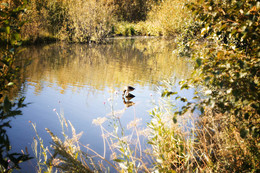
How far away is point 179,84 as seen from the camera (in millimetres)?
2303

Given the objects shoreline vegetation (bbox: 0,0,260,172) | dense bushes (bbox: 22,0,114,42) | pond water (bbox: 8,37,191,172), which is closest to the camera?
shoreline vegetation (bbox: 0,0,260,172)

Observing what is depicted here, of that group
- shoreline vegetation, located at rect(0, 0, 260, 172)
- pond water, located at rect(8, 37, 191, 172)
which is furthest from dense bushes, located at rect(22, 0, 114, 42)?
pond water, located at rect(8, 37, 191, 172)

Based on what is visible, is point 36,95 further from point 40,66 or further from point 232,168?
point 232,168

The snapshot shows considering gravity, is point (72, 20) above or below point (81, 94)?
above

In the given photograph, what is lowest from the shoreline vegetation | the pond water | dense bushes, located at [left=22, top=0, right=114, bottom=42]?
the pond water

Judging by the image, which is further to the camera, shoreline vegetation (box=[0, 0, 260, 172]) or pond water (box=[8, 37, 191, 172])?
pond water (box=[8, 37, 191, 172])

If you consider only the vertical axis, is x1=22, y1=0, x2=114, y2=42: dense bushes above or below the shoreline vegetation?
above

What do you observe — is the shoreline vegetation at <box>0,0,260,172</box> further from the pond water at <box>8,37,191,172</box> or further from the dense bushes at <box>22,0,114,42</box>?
the pond water at <box>8,37,191,172</box>

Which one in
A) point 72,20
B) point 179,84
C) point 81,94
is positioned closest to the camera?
point 179,84

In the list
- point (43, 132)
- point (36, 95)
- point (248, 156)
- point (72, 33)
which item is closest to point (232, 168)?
point (248, 156)

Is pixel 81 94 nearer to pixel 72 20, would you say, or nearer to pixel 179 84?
pixel 179 84

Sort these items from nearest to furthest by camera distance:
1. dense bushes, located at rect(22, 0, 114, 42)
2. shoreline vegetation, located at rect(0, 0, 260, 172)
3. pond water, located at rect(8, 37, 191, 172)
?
shoreline vegetation, located at rect(0, 0, 260, 172), pond water, located at rect(8, 37, 191, 172), dense bushes, located at rect(22, 0, 114, 42)

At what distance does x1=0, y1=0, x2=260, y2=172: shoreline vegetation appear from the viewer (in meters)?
1.75

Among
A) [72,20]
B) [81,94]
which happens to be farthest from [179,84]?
[72,20]
